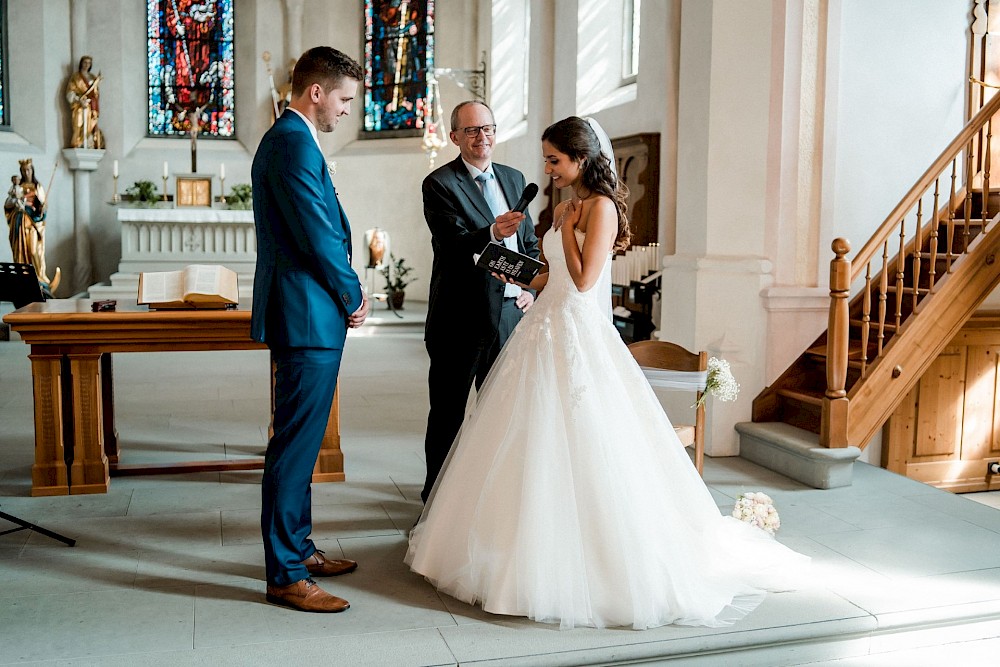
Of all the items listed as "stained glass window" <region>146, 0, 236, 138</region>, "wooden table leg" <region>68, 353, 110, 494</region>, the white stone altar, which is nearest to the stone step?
"wooden table leg" <region>68, 353, 110, 494</region>

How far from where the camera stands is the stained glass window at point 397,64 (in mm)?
14828

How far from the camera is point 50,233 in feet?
47.0

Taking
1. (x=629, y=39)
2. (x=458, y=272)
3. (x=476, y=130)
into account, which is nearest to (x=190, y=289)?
(x=458, y=272)

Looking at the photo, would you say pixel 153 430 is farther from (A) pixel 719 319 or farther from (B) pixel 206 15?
(B) pixel 206 15

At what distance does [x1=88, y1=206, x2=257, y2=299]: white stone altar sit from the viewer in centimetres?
1323

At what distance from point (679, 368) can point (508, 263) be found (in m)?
1.45

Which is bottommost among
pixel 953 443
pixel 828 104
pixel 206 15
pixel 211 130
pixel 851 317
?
pixel 953 443

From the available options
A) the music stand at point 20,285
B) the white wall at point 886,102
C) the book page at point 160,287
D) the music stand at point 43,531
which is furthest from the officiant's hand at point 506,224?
the music stand at point 20,285

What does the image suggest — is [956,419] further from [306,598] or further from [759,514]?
[306,598]

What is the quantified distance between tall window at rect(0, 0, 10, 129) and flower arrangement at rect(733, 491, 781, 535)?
13.6m

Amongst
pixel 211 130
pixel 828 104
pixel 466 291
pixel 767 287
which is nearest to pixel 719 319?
pixel 767 287

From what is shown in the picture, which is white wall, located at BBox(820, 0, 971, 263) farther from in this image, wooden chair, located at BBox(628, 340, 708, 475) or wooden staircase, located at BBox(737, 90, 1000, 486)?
wooden chair, located at BBox(628, 340, 708, 475)

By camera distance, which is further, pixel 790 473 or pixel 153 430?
pixel 153 430

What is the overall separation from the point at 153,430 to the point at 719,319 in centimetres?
366
